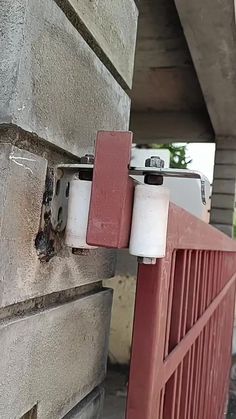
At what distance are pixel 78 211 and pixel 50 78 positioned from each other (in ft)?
0.80

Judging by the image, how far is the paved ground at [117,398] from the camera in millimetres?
3680

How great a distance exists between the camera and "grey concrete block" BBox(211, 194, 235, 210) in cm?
488

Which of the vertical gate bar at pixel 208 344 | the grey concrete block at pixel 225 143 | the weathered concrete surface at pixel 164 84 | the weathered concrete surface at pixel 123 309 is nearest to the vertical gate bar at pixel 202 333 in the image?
the vertical gate bar at pixel 208 344

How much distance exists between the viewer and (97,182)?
778mm

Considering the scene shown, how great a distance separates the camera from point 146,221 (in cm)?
80

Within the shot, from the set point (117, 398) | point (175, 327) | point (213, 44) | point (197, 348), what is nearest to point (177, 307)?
point (175, 327)

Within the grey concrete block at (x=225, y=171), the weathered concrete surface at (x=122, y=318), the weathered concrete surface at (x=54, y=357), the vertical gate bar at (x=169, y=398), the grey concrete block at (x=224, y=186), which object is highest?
the grey concrete block at (x=225, y=171)

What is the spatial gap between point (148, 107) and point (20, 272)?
4.23 metres

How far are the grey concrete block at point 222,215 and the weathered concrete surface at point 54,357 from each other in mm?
3761

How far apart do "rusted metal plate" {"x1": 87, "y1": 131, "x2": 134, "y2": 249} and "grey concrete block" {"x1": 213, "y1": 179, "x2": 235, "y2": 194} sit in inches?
166

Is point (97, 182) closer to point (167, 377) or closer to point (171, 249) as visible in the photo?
point (171, 249)

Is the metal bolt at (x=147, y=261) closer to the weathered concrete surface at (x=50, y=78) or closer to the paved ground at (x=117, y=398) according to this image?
the weathered concrete surface at (x=50, y=78)

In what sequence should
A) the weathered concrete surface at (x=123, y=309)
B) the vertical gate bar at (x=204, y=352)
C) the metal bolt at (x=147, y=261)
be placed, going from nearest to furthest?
the metal bolt at (x=147, y=261) < the vertical gate bar at (x=204, y=352) < the weathered concrete surface at (x=123, y=309)

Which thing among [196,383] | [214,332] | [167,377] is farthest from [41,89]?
[214,332]
